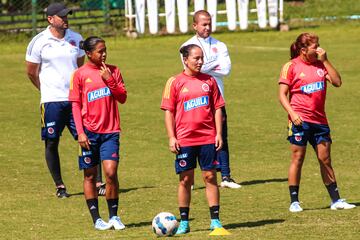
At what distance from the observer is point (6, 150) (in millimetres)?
18344

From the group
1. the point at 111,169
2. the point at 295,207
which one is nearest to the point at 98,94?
the point at 111,169

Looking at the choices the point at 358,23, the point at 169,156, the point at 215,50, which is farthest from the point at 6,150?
the point at 358,23

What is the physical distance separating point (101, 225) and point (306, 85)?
2.84 metres

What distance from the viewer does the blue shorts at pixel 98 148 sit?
1181 cm

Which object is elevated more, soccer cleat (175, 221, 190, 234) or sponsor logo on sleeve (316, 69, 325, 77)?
sponsor logo on sleeve (316, 69, 325, 77)

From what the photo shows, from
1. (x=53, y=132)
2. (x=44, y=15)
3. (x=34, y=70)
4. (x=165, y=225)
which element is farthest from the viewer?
(x=44, y=15)

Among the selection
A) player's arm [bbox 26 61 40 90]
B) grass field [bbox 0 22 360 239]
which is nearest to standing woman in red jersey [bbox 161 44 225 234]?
grass field [bbox 0 22 360 239]

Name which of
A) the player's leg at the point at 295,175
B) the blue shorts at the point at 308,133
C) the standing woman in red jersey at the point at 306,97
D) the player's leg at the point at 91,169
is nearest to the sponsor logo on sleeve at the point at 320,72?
the standing woman in red jersey at the point at 306,97

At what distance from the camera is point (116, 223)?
11781 mm

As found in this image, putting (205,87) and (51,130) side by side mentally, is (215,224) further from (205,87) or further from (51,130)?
(51,130)

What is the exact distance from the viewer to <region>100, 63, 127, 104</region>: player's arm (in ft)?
38.5

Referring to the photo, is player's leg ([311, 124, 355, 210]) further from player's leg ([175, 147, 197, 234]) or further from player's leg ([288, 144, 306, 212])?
player's leg ([175, 147, 197, 234])

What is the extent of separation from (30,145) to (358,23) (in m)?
19.6

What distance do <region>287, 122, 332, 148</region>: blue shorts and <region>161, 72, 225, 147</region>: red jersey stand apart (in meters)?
1.62
